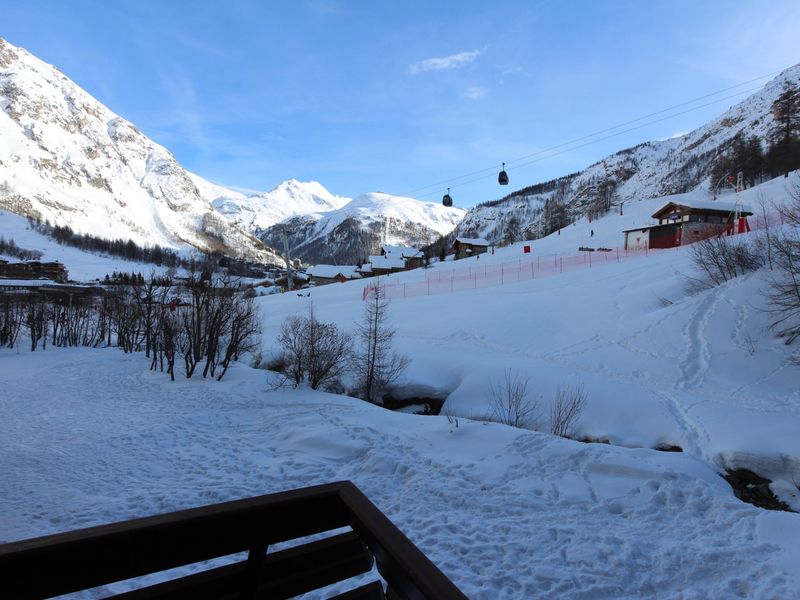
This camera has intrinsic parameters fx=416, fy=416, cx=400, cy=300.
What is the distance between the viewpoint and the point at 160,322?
2844 centimetres

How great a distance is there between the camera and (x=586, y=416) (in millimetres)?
13750

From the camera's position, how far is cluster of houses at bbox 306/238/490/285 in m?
91.8

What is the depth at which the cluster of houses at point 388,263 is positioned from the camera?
9181cm

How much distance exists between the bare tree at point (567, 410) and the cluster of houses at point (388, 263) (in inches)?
2848

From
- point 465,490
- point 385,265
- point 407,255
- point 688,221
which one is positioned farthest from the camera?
point 407,255

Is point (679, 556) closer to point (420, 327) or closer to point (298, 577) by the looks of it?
point (298, 577)

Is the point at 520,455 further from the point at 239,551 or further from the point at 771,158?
the point at 771,158

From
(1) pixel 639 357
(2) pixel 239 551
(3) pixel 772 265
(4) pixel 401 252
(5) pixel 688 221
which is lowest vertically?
(1) pixel 639 357

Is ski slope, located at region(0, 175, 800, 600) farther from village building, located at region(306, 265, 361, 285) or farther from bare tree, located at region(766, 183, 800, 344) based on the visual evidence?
village building, located at region(306, 265, 361, 285)

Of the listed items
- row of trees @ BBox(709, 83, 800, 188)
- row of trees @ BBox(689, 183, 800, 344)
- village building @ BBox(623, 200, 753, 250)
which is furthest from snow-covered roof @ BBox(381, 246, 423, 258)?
row of trees @ BBox(689, 183, 800, 344)

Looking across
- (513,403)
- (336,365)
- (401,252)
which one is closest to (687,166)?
(401,252)

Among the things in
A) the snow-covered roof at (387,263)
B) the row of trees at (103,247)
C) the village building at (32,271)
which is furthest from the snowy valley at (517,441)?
the row of trees at (103,247)

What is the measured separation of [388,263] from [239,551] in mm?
90860

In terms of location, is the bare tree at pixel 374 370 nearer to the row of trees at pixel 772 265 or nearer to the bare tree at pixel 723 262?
the row of trees at pixel 772 265
